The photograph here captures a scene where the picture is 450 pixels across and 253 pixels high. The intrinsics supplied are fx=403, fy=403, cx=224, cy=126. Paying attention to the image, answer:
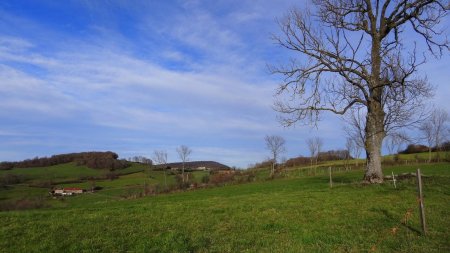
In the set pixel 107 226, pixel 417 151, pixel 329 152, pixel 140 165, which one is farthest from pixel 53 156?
pixel 107 226

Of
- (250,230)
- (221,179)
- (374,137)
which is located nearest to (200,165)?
(221,179)

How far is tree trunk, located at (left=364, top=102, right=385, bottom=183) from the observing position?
73.3ft

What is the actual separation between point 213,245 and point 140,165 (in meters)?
90.2

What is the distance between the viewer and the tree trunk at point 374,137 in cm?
2234

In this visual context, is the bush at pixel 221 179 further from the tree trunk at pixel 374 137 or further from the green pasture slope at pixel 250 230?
the green pasture slope at pixel 250 230

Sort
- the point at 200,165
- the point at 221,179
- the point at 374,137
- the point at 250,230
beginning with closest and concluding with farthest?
the point at 250,230 → the point at 374,137 → the point at 221,179 → the point at 200,165

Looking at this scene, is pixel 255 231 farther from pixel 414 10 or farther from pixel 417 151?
pixel 417 151

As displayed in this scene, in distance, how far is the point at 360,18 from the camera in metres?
23.5

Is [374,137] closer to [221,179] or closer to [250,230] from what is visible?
[250,230]

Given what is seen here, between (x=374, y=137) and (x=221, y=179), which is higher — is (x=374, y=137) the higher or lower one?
the higher one

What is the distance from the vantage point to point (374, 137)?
22312mm

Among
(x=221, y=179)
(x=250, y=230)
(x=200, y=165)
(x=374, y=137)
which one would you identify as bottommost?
(x=250, y=230)

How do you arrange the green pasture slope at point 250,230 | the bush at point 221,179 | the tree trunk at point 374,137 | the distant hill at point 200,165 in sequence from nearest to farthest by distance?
the green pasture slope at point 250,230
the tree trunk at point 374,137
the bush at point 221,179
the distant hill at point 200,165

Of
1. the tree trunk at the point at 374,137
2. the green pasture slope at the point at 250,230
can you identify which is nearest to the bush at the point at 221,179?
the tree trunk at the point at 374,137
